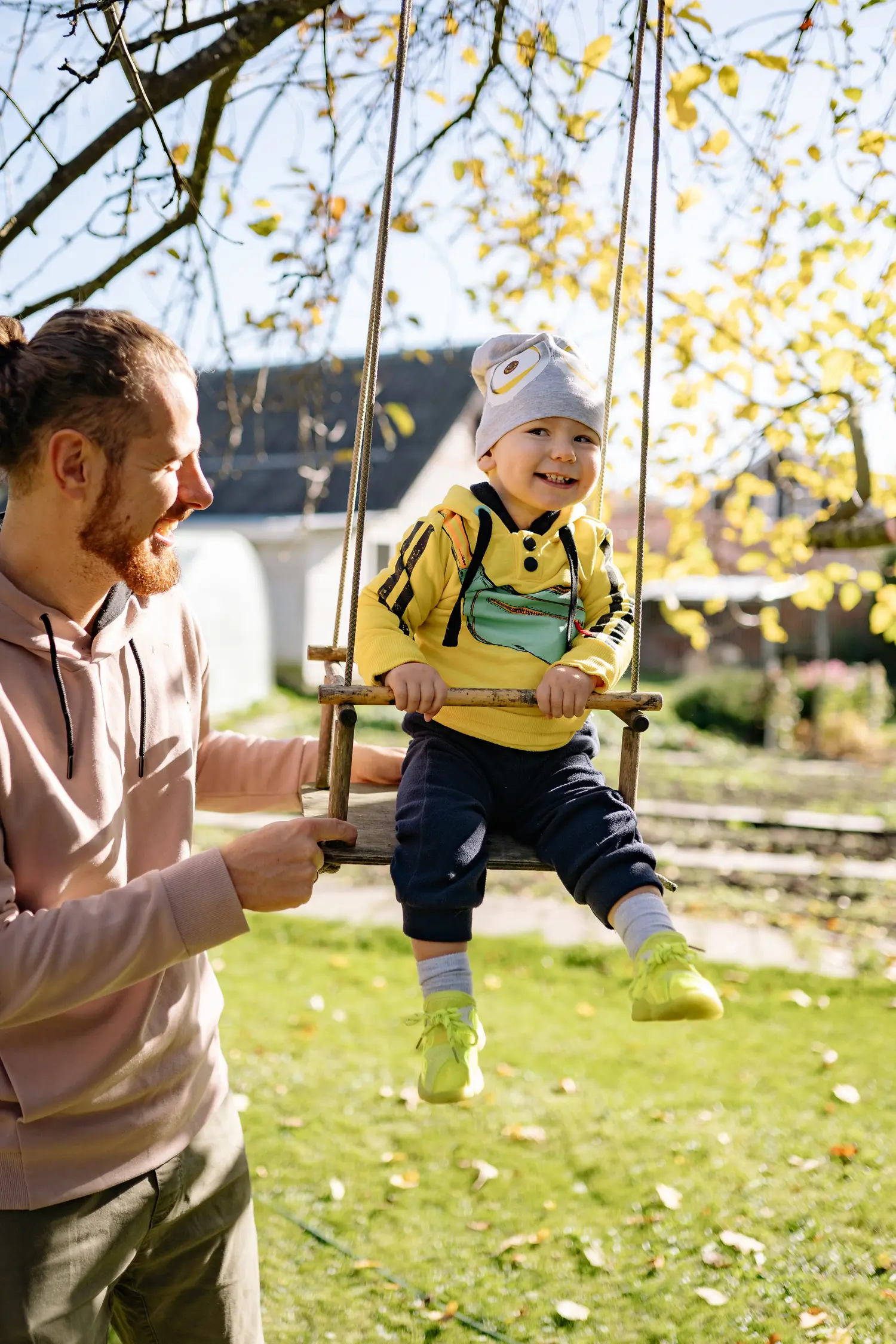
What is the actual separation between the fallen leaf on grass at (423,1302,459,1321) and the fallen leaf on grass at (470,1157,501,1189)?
67 centimetres

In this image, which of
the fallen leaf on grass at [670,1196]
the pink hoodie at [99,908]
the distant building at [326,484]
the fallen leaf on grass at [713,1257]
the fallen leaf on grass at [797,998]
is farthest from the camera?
the distant building at [326,484]

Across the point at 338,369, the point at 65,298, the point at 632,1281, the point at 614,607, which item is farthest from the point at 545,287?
the point at 632,1281

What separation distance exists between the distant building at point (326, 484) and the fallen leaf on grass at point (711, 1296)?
1248 centimetres

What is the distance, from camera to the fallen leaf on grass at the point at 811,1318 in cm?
338

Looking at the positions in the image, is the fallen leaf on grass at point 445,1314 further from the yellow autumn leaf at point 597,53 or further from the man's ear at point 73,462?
the yellow autumn leaf at point 597,53

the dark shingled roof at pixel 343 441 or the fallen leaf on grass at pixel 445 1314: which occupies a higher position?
the dark shingled roof at pixel 343 441

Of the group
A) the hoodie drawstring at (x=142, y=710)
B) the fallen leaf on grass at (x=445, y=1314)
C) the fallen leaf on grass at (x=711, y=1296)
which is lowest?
the fallen leaf on grass at (x=445, y=1314)

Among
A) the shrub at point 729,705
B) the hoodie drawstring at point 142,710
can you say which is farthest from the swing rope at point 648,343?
the shrub at point 729,705

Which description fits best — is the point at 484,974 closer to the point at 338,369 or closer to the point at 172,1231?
the point at 338,369

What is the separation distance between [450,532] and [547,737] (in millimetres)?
456

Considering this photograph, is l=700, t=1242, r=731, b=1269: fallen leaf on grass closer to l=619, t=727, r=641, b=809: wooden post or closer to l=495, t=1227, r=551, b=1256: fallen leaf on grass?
l=495, t=1227, r=551, b=1256: fallen leaf on grass

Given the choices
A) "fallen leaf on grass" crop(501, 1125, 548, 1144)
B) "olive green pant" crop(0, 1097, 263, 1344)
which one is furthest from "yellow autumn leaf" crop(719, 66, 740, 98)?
"fallen leaf on grass" crop(501, 1125, 548, 1144)

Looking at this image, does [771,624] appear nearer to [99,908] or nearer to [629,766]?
[629,766]

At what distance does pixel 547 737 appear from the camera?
2318mm
